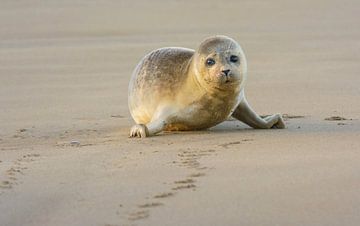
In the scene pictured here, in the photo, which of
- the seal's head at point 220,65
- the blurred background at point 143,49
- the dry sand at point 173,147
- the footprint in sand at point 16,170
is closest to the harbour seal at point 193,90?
the seal's head at point 220,65

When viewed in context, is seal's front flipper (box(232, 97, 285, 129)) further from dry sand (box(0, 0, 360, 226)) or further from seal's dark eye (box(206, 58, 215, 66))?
seal's dark eye (box(206, 58, 215, 66))

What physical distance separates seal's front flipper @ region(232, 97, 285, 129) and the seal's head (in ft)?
1.41

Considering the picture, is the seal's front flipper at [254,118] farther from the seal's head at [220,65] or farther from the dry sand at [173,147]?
the seal's head at [220,65]

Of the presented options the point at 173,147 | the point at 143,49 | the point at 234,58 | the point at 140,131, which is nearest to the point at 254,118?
the point at 234,58

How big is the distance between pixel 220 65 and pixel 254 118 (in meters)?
0.67

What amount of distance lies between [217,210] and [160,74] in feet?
10.3

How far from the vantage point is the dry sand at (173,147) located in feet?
14.8

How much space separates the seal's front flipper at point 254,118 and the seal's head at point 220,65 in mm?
429

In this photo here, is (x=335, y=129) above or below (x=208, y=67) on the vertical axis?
below

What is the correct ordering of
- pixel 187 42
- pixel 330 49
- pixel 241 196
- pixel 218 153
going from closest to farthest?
pixel 241 196
pixel 218 153
pixel 330 49
pixel 187 42

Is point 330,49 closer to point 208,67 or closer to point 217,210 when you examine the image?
point 208,67

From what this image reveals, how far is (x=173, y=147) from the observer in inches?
252

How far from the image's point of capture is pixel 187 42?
53.5 ft

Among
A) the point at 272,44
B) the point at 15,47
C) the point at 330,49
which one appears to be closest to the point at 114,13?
the point at 15,47
